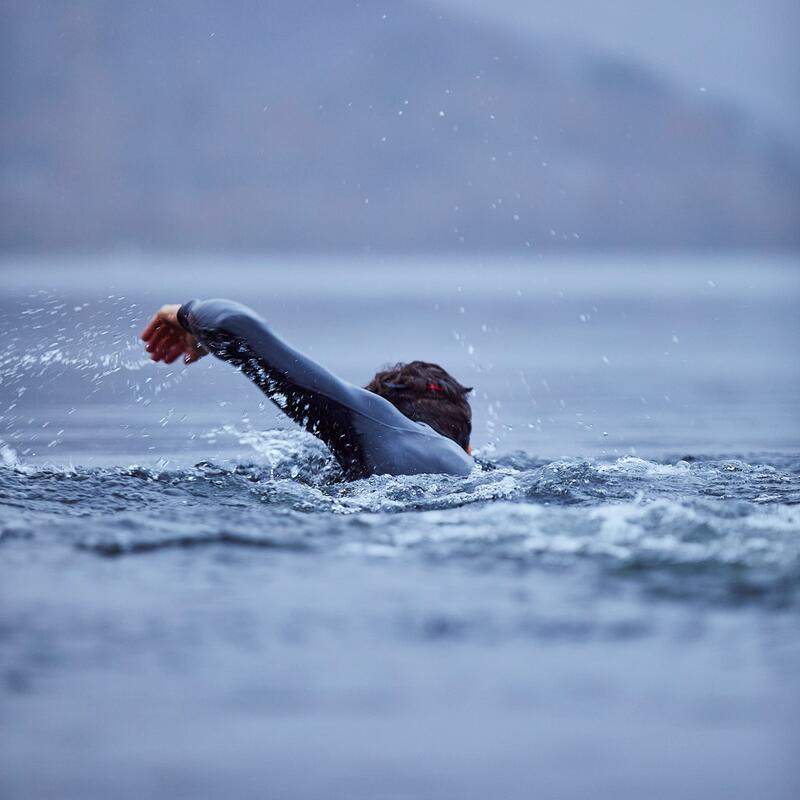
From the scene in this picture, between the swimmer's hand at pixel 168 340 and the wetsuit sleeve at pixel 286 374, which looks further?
the swimmer's hand at pixel 168 340

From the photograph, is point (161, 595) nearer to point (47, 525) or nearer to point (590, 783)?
point (47, 525)

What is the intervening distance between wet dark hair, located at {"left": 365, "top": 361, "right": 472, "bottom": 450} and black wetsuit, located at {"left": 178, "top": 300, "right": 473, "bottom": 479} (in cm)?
24

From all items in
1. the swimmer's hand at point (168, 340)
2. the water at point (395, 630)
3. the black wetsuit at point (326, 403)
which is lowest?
the water at point (395, 630)

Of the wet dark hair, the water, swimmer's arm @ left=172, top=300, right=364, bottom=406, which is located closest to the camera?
the water

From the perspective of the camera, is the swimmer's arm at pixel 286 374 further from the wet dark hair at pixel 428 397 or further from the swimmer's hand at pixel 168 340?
the wet dark hair at pixel 428 397

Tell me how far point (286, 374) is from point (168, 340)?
0.77 metres

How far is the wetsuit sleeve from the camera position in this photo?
21.3 ft

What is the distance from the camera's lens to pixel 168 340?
699cm

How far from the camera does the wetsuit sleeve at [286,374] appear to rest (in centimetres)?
650

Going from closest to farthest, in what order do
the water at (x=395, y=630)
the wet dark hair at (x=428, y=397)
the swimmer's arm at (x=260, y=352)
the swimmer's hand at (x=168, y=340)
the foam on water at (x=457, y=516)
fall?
1. the water at (x=395, y=630)
2. the foam on water at (x=457, y=516)
3. the swimmer's arm at (x=260, y=352)
4. the swimmer's hand at (x=168, y=340)
5. the wet dark hair at (x=428, y=397)

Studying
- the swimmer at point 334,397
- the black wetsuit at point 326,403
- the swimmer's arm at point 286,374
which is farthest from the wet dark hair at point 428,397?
Answer: the swimmer's arm at point 286,374

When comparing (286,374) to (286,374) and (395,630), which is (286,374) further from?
(395,630)

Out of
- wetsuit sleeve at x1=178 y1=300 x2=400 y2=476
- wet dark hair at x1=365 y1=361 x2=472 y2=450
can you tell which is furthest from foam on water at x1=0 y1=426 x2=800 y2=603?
wet dark hair at x1=365 y1=361 x2=472 y2=450

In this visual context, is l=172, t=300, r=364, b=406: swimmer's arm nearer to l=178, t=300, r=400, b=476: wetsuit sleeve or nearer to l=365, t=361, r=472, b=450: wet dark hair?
l=178, t=300, r=400, b=476: wetsuit sleeve
